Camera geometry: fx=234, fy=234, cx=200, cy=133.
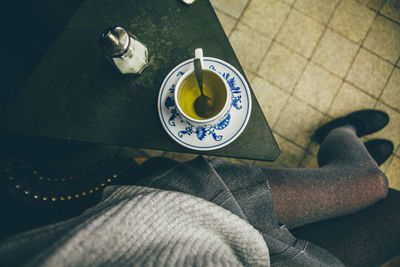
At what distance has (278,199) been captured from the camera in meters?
0.77

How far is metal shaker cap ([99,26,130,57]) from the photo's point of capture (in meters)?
0.55

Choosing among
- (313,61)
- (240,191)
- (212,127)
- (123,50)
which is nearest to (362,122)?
(313,61)

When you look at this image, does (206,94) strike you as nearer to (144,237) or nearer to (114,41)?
(114,41)

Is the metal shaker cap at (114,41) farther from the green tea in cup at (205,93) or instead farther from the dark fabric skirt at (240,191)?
the dark fabric skirt at (240,191)

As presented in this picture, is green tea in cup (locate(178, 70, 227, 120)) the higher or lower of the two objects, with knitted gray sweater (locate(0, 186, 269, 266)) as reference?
higher

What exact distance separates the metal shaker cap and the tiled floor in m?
0.78

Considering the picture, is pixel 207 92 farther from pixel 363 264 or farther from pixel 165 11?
pixel 363 264

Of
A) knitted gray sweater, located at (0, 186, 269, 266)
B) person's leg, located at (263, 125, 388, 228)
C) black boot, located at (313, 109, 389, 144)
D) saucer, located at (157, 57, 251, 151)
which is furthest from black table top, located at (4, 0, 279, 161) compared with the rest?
black boot, located at (313, 109, 389, 144)

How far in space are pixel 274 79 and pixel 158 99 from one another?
0.87m

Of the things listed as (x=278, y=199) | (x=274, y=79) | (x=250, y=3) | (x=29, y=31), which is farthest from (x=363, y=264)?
(x=29, y=31)

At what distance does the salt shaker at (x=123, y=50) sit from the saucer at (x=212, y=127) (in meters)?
0.09

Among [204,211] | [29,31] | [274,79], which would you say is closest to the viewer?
[204,211]

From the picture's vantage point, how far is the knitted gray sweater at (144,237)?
43 cm

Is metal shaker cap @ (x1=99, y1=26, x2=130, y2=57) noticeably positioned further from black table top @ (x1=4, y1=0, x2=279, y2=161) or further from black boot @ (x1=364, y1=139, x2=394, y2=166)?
black boot @ (x1=364, y1=139, x2=394, y2=166)
